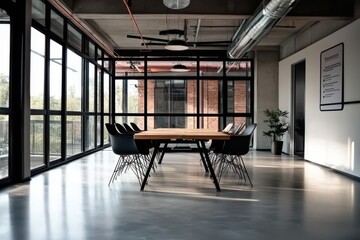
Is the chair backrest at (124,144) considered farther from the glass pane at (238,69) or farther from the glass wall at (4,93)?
the glass pane at (238,69)

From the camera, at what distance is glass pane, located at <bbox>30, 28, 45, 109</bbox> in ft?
19.9

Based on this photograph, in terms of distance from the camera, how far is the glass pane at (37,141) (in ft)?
20.2

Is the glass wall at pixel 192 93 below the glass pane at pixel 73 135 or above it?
above

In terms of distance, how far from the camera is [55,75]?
7.14 metres

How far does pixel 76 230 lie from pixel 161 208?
1.08 metres

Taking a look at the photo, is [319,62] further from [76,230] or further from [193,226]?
[76,230]

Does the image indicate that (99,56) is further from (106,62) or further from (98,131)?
(98,131)

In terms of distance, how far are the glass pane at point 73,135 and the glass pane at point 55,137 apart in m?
0.58

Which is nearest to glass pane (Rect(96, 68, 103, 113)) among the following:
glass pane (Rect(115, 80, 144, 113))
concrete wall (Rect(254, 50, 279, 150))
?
glass pane (Rect(115, 80, 144, 113))

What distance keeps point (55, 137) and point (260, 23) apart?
14.7 feet

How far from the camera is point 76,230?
3.17 m

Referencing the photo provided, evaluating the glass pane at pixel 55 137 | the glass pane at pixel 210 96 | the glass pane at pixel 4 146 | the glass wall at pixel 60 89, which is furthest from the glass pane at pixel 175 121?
the glass pane at pixel 4 146

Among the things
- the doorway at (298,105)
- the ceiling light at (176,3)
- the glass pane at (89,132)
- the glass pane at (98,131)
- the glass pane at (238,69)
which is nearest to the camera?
the ceiling light at (176,3)

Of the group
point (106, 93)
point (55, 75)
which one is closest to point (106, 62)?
point (106, 93)
